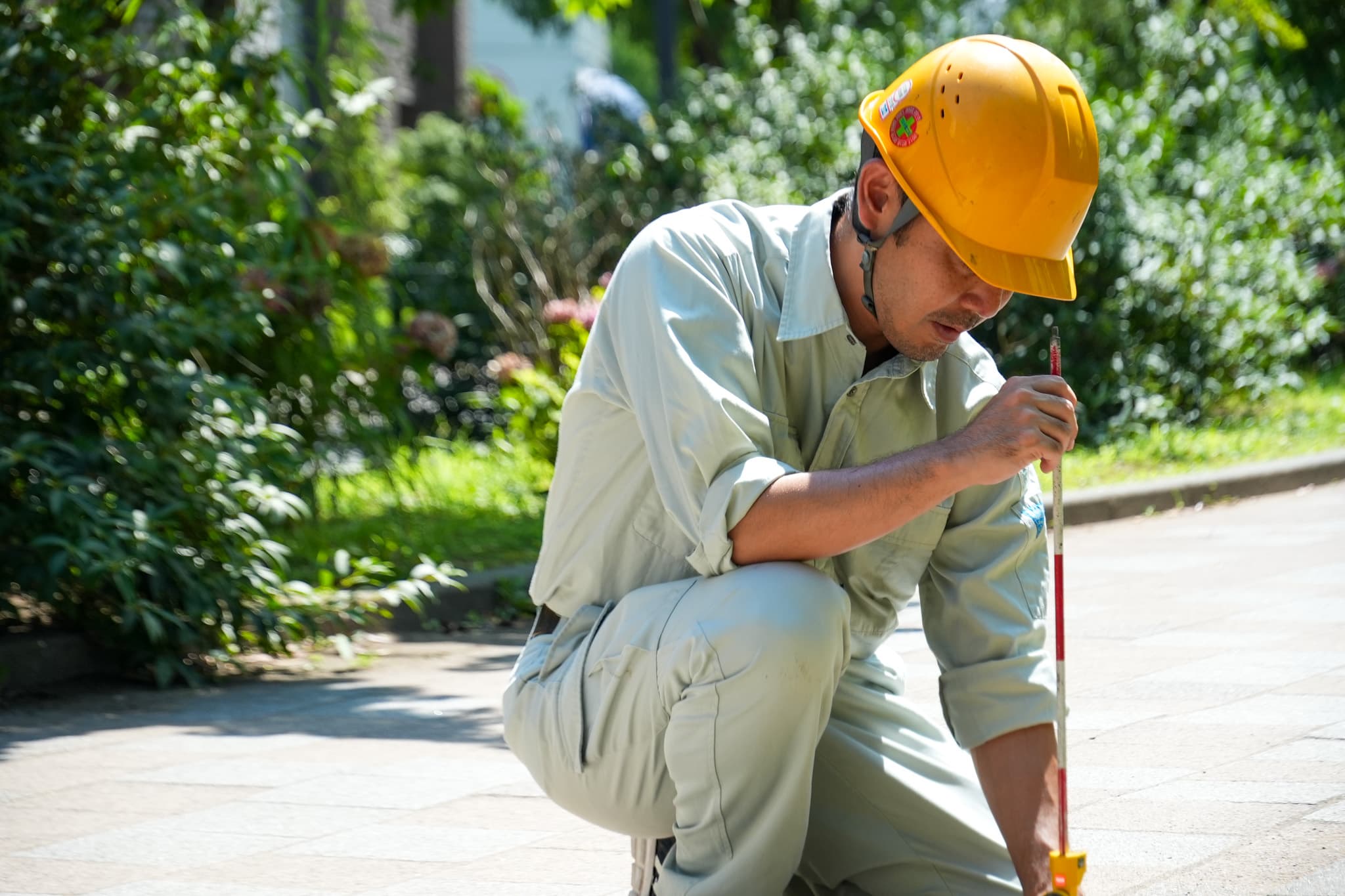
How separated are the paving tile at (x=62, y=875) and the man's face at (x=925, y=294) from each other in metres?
1.88

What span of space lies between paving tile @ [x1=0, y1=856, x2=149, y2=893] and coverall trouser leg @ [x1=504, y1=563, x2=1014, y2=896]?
3.29 ft

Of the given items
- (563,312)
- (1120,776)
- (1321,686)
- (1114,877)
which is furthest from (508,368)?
(1114,877)

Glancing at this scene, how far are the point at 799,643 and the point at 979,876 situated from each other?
2.14 feet

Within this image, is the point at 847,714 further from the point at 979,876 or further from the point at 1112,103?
the point at 1112,103

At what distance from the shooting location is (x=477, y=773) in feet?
13.7

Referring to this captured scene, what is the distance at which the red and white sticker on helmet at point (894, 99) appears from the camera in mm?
2619

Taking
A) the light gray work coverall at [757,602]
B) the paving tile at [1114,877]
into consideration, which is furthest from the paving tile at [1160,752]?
the light gray work coverall at [757,602]

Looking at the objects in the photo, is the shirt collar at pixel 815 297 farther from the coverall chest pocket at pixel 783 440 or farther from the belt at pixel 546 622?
the belt at pixel 546 622

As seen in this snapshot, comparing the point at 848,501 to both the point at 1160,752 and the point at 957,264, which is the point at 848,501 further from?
the point at 1160,752

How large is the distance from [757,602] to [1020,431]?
45 cm

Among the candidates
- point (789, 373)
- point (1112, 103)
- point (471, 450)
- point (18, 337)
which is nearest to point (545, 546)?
point (789, 373)

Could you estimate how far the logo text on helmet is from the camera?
2.57m

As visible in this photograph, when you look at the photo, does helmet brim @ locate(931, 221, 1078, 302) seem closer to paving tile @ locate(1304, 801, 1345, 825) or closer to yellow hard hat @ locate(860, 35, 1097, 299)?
yellow hard hat @ locate(860, 35, 1097, 299)

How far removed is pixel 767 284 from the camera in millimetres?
2779
